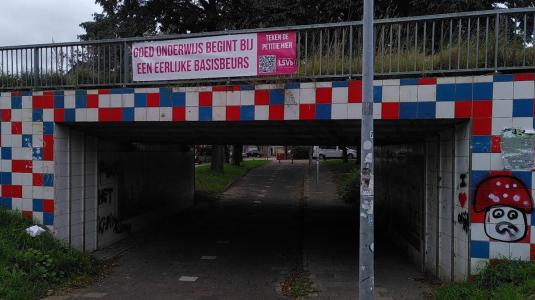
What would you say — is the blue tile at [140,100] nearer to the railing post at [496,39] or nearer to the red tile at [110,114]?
the red tile at [110,114]

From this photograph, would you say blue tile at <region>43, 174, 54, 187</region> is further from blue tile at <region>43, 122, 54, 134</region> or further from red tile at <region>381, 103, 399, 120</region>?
red tile at <region>381, 103, 399, 120</region>

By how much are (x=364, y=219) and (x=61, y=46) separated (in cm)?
621

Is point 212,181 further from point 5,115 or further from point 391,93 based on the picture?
point 391,93

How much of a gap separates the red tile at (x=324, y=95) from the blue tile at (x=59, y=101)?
4242 millimetres

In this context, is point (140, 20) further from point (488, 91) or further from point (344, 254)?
point (488, 91)

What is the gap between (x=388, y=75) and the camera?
6812 mm

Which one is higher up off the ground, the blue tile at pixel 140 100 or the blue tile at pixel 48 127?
the blue tile at pixel 140 100

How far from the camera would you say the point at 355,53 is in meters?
7.27

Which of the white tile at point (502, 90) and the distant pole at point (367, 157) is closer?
the distant pole at point (367, 157)

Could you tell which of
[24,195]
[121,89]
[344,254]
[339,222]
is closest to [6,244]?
[24,195]

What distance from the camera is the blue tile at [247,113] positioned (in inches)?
285

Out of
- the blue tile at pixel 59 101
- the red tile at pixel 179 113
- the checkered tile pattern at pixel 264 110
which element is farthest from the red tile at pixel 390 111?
the blue tile at pixel 59 101

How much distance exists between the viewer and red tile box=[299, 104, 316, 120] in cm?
698

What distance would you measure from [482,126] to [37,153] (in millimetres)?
6898
